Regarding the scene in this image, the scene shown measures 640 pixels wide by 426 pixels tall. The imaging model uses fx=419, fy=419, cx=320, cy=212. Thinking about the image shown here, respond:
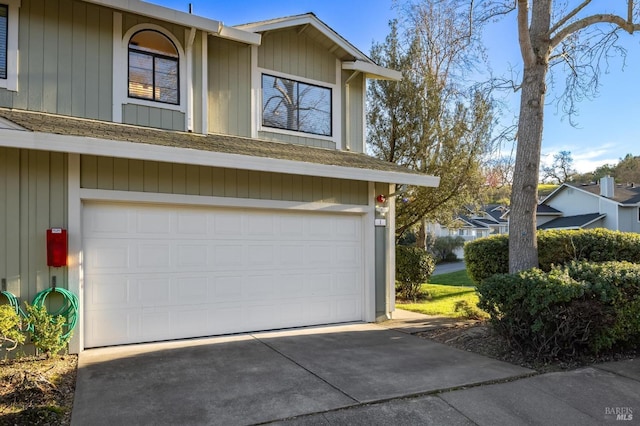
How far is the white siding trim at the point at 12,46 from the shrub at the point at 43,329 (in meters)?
3.07

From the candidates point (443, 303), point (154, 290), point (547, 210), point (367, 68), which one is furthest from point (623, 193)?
point (154, 290)

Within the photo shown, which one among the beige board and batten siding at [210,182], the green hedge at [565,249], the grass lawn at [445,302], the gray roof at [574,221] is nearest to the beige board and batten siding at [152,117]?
the beige board and batten siding at [210,182]

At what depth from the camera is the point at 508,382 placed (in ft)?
14.7

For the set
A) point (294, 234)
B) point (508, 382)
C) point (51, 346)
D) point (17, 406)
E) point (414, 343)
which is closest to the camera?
point (17, 406)

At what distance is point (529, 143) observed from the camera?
6.74 m

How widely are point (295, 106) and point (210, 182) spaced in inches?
102

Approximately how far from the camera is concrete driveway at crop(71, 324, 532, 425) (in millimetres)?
3648

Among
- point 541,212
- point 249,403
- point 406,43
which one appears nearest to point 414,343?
point 249,403

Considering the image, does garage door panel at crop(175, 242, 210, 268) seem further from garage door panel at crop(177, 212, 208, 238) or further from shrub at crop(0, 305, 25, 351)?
shrub at crop(0, 305, 25, 351)

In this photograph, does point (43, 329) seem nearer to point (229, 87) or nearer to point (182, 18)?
point (229, 87)

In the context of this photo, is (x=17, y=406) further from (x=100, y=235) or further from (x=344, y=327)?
(x=344, y=327)

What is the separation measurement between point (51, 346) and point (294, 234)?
382 centimetres

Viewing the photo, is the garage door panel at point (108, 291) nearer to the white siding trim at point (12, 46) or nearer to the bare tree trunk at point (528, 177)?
the white siding trim at point (12, 46)

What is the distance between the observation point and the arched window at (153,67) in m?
6.62
